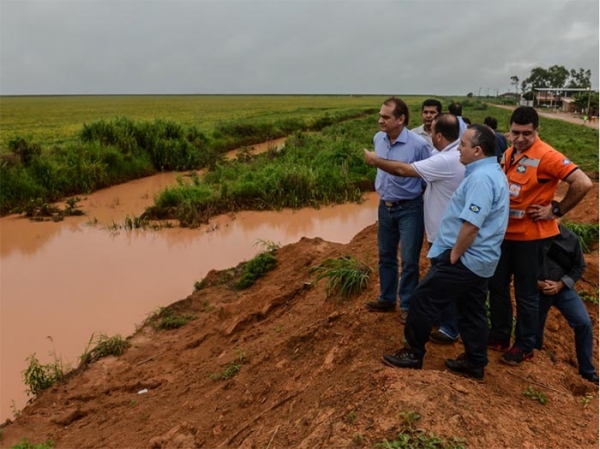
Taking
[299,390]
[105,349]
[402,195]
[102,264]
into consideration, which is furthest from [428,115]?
[102,264]

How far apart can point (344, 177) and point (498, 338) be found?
9.17 meters

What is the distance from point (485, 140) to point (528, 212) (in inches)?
26.6

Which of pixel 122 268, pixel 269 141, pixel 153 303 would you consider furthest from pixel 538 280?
pixel 269 141

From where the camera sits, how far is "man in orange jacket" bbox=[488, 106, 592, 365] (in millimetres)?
3037

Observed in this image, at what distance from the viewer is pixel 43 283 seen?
748 centimetres

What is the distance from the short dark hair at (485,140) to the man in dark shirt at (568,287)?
3.50ft

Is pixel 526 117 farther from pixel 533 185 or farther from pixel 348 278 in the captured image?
pixel 348 278

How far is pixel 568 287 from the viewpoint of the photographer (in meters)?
3.39

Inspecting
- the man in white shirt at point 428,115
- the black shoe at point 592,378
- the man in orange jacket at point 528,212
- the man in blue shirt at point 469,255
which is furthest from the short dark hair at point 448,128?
the black shoe at point 592,378

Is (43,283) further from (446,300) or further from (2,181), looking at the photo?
(446,300)

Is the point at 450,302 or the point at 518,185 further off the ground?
the point at 518,185

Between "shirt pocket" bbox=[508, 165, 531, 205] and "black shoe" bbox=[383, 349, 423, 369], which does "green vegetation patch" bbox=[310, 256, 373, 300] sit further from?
"shirt pocket" bbox=[508, 165, 531, 205]

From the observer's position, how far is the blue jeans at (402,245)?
3.50 m

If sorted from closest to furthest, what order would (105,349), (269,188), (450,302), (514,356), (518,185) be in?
1. (450,302)
2. (518,185)
3. (514,356)
4. (105,349)
5. (269,188)
